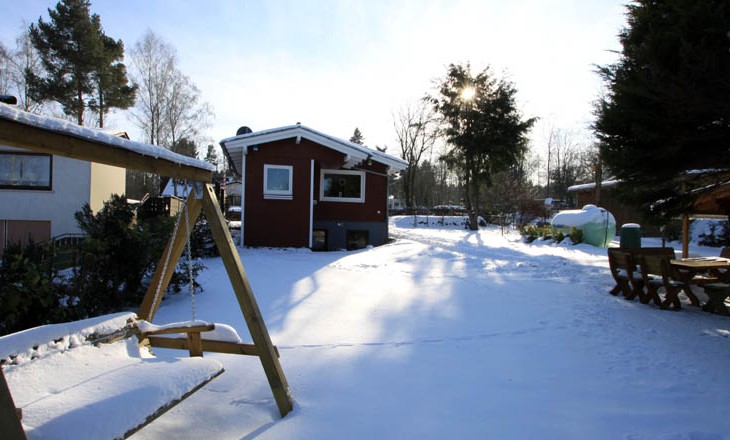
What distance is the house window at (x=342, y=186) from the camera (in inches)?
587

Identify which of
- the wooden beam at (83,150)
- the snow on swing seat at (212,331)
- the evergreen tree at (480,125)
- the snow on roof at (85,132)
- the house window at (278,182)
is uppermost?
the evergreen tree at (480,125)

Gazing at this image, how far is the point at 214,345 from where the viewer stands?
306 cm

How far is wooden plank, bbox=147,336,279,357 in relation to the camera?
2.99 metres

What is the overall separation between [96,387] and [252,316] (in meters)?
0.98

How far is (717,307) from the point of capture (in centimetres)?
581

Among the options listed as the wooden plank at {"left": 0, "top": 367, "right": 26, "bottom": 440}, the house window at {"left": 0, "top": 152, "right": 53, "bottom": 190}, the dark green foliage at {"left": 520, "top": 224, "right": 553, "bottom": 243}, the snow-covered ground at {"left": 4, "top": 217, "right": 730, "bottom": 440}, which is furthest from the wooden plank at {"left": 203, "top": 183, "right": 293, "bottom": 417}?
the dark green foliage at {"left": 520, "top": 224, "right": 553, "bottom": 243}

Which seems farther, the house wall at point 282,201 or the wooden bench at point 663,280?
the house wall at point 282,201

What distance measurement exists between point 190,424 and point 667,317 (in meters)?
5.96

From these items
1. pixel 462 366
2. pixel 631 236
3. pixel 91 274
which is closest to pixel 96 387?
pixel 462 366

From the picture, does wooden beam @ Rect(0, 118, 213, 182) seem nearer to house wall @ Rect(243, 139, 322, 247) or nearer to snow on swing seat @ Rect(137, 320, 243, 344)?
snow on swing seat @ Rect(137, 320, 243, 344)

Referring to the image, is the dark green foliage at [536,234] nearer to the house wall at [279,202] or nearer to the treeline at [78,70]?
the house wall at [279,202]

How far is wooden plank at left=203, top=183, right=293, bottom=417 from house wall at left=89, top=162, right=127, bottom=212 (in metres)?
12.9

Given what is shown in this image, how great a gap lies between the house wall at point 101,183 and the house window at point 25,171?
4.04ft

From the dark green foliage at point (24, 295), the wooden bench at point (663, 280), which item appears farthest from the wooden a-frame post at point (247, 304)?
the wooden bench at point (663, 280)
